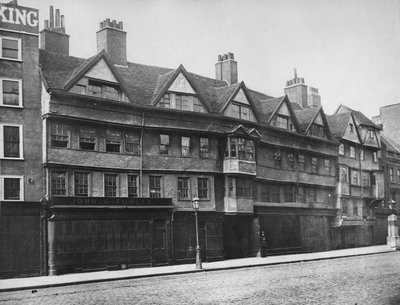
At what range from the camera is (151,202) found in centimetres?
2931

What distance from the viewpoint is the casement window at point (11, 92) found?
24891 millimetres

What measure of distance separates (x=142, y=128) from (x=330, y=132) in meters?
21.2

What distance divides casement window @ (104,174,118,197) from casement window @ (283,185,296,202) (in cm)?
1570

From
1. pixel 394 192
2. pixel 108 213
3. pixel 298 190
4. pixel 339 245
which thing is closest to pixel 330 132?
pixel 298 190

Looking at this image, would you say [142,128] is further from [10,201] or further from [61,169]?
[10,201]

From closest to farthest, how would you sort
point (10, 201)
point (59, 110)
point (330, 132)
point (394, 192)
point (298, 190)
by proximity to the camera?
point (10, 201)
point (59, 110)
point (298, 190)
point (330, 132)
point (394, 192)

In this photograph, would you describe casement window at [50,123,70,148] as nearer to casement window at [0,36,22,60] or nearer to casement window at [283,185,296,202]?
casement window at [0,36,22,60]

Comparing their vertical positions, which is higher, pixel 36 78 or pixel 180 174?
pixel 36 78

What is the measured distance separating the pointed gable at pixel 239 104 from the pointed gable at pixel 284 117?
2592mm

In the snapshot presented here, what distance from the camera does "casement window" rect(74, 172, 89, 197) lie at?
27203mm

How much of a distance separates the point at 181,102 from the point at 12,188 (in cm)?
1158

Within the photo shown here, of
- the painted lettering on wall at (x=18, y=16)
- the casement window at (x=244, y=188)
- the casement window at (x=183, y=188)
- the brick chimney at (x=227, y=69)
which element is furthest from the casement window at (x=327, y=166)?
the painted lettering on wall at (x=18, y=16)

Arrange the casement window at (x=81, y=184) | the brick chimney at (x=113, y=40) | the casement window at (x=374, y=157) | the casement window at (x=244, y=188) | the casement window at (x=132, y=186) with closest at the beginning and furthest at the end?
1. the casement window at (x=81, y=184)
2. the casement window at (x=132, y=186)
3. the brick chimney at (x=113, y=40)
4. the casement window at (x=244, y=188)
5. the casement window at (x=374, y=157)

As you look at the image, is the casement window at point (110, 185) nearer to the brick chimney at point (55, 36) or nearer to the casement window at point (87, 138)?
the casement window at point (87, 138)
